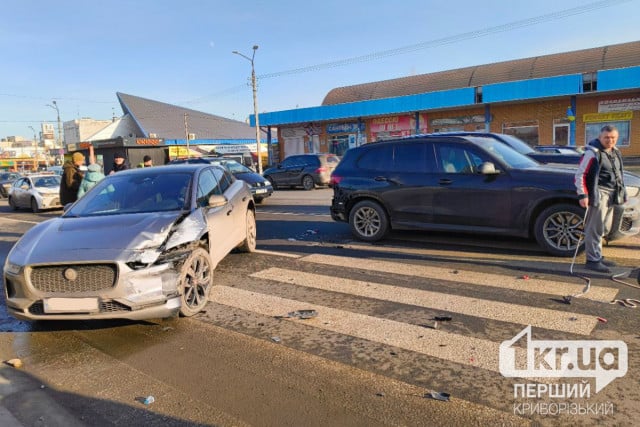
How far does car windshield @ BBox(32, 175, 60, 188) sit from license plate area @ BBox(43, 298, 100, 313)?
52.4 feet

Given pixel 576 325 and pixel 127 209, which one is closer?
pixel 576 325

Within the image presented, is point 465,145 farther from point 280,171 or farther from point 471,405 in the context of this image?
point 280,171

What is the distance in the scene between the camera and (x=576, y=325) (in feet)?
13.9

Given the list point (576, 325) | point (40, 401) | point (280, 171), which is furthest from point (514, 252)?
point (280, 171)

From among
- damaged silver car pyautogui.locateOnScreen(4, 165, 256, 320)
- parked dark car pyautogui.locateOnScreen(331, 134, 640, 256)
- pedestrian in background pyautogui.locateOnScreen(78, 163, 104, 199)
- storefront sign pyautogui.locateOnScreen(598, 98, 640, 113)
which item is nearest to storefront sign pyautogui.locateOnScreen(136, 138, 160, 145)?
storefront sign pyautogui.locateOnScreen(598, 98, 640, 113)

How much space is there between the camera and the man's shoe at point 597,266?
5795 mm

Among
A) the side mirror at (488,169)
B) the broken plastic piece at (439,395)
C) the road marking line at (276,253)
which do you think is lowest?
the broken plastic piece at (439,395)

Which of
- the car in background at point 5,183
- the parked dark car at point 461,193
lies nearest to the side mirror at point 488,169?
the parked dark car at point 461,193

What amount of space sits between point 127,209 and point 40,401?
2518 mm

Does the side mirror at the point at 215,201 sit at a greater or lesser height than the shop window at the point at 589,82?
lesser

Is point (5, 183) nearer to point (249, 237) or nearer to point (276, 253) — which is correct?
point (249, 237)

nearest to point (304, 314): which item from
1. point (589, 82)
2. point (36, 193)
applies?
point (36, 193)

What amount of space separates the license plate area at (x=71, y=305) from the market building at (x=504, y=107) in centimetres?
2081

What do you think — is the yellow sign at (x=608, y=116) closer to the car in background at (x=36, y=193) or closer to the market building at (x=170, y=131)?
the car in background at (x=36, y=193)
